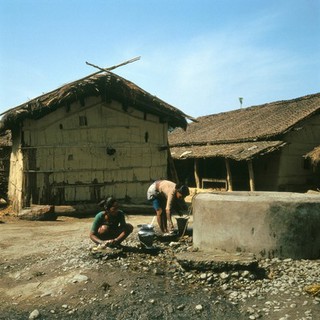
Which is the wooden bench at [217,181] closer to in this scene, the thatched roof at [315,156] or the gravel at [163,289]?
the thatched roof at [315,156]

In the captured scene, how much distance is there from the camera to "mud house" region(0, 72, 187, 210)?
1107 cm

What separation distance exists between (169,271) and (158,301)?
0.91m

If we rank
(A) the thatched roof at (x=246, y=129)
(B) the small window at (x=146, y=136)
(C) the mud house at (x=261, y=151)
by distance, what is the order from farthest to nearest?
(A) the thatched roof at (x=246, y=129), (C) the mud house at (x=261, y=151), (B) the small window at (x=146, y=136)

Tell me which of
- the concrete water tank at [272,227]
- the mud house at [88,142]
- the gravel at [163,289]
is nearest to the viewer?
the gravel at [163,289]

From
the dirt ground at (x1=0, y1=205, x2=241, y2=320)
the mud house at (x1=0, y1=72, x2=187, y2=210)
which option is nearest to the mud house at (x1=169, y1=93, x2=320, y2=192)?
the mud house at (x1=0, y1=72, x2=187, y2=210)

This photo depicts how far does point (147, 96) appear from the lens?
40.4 ft

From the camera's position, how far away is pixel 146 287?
4934mm

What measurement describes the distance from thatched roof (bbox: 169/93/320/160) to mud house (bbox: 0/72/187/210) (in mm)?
2269

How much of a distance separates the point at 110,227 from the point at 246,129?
45.1 feet

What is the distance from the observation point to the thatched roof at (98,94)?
35.0ft

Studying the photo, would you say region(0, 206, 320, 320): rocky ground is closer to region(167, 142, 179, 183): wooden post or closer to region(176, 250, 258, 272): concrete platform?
region(176, 250, 258, 272): concrete platform

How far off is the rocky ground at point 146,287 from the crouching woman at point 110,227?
26 centimetres

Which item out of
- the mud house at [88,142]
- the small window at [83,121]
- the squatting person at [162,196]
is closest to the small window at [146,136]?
the mud house at [88,142]

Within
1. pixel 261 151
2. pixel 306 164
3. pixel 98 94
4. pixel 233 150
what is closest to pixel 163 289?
pixel 98 94
